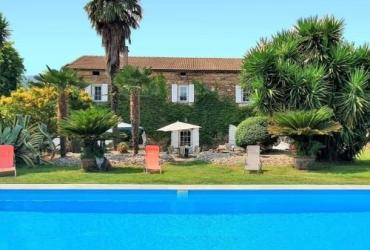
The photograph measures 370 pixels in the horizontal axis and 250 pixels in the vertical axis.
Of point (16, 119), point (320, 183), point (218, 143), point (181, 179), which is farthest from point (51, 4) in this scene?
point (218, 143)

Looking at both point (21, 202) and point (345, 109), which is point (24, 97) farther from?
point (345, 109)

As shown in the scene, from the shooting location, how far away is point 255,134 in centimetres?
2241

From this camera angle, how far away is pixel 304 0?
17.0 m

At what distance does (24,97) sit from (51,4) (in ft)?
20.2

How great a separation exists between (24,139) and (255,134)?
9980 mm

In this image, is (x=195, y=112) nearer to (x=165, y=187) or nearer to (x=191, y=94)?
(x=191, y=94)

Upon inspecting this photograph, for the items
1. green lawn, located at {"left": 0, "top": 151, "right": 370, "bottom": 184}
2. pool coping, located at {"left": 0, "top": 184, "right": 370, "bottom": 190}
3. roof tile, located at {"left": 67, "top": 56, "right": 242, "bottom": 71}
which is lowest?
pool coping, located at {"left": 0, "top": 184, "right": 370, "bottom": 190}

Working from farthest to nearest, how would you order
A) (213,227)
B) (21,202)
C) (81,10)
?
(81,10) → (21,202) → (213,227)

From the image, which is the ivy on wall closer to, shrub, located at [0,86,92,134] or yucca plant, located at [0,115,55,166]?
shrub, located at [0,86,92,134]

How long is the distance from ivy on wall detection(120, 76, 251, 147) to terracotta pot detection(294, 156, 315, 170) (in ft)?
46.3

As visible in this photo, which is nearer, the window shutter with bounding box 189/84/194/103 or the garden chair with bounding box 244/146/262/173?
the garden chair with bounding box 244/146/262/173

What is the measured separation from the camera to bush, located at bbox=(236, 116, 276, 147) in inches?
877

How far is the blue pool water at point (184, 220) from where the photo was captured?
25.6 ft

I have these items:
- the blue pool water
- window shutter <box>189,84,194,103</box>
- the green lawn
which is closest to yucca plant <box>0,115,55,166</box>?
the green lawn
